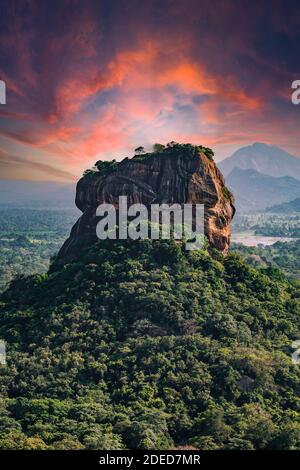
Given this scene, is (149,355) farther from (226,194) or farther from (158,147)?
(158,147)

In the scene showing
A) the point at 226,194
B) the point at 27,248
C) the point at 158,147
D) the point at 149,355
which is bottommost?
the point at 149,355

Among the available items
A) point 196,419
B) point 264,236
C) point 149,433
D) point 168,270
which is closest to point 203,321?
point 168,270

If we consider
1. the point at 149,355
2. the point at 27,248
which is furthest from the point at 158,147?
the point at 27,248

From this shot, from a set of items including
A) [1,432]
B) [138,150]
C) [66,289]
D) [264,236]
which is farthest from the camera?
[264,236]

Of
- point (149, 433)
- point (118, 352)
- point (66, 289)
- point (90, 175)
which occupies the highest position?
point (90, 175)

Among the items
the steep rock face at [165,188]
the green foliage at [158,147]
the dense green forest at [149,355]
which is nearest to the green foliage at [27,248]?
the steep rock face at [165,188]
